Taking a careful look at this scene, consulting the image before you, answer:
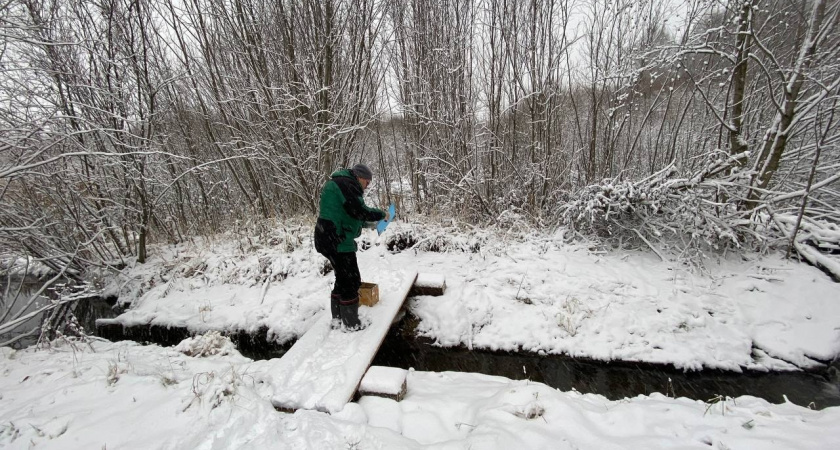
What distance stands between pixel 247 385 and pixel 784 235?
686 centimetres

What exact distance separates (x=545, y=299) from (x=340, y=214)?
312 cm

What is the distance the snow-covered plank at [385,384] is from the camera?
307cm

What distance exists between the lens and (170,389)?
3113 mm

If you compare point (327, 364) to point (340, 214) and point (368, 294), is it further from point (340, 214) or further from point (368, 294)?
point (340, 214)

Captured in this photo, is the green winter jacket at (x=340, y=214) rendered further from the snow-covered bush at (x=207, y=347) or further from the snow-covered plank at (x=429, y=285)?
the snow-covered bush at (x=207, y=347)

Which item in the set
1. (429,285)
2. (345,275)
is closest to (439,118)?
(429,285)

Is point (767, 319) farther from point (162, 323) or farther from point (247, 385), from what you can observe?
point (162, 323)

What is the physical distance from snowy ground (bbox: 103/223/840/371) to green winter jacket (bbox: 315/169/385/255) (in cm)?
176

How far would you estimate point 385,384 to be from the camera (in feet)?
10.2

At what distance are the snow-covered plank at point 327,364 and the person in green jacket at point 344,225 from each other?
0.92 feet

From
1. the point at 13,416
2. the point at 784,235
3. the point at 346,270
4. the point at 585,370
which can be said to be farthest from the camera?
the point at 784,235

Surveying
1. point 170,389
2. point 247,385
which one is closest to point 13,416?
point 170,389

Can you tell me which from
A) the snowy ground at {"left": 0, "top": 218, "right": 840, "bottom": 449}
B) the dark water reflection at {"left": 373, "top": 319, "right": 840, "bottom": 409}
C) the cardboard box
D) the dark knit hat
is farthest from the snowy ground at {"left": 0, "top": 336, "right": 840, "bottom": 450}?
the dark knit hat

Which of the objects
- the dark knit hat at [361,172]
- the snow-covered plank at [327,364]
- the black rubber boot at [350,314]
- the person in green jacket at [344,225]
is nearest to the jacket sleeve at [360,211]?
the person in green jacket at [344,225]
